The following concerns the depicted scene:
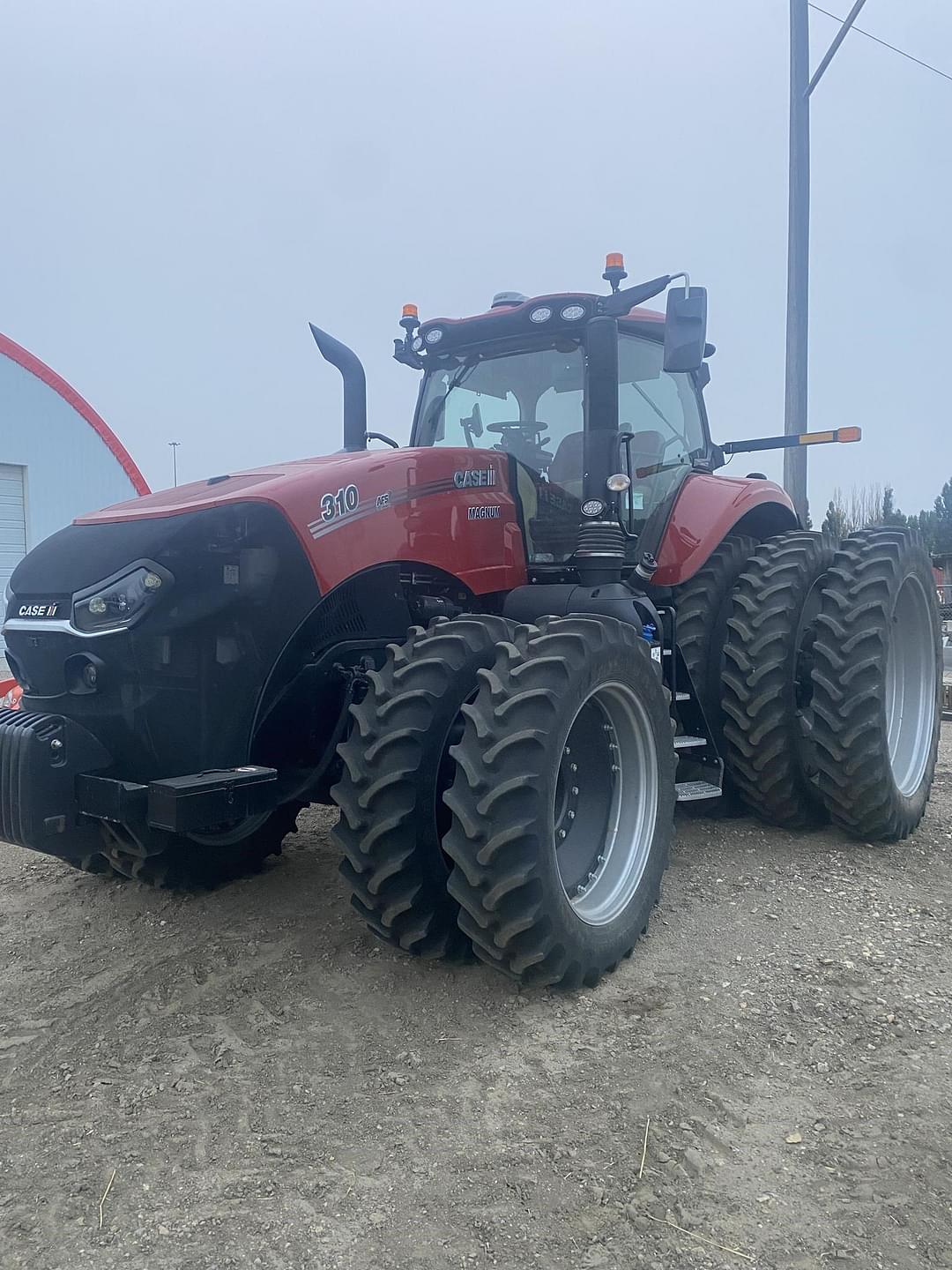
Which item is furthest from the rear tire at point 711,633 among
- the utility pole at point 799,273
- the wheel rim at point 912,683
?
the utility pole at point 799,273

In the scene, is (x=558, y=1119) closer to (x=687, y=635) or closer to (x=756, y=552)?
(x=687, y=635)

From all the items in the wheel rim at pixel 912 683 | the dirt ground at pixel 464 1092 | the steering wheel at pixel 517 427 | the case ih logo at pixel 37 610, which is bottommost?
the dirt ground at pixel 464 1092

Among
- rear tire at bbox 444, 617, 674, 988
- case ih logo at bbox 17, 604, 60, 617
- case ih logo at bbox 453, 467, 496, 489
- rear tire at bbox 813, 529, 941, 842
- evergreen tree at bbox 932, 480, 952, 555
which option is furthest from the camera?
evergreen tree at bbox 932, 480, 952, 555

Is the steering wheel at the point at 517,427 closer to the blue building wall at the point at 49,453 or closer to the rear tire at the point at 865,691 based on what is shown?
the rear tire at the point at 865,691

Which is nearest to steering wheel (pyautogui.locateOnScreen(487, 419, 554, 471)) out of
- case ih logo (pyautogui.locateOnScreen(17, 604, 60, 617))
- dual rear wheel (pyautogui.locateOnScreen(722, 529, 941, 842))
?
dual rear wheel (pyautogui.locateOnScreen(722, 529, 941, 842))

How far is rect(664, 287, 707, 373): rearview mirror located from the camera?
4125mm

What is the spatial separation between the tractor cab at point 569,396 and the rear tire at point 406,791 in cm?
128

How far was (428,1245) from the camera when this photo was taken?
2.30 metres

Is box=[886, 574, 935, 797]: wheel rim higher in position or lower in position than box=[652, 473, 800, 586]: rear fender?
lower

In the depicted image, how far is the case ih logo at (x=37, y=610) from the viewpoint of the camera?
3.48 m

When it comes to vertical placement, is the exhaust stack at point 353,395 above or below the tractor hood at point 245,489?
above

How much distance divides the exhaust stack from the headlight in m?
1.84

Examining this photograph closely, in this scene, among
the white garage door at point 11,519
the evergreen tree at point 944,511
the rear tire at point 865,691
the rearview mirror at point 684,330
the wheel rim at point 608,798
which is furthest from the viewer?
the evergreen tree at point 944,511

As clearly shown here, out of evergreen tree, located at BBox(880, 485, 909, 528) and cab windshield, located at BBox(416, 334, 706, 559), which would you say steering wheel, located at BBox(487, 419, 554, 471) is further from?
evergreen tree, located at BBox(880, 485, 909, 528)
